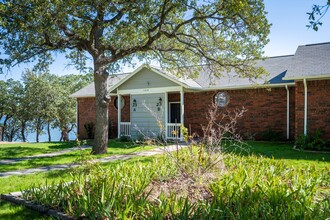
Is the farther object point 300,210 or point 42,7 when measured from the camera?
point 42,7

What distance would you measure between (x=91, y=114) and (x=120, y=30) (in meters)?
12.4

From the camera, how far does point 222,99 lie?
16.4 metres

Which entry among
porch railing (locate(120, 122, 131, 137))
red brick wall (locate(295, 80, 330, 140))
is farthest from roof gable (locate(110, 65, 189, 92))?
red brick wall (locate(295, 80, 330, 140))

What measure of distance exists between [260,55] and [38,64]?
32.2 feet

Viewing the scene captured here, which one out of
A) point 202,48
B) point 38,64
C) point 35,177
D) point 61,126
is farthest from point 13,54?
point 61,126

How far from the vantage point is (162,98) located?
1702 centimetres

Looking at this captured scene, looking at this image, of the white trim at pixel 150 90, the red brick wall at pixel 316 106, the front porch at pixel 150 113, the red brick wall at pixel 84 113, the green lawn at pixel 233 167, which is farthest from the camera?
the red brick wall at pixel 84 113

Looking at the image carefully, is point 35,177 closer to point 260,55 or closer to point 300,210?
point 300,210

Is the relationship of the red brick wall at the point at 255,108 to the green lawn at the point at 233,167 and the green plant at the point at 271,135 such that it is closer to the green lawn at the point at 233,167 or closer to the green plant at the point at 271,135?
the green plant at the point at 271,135

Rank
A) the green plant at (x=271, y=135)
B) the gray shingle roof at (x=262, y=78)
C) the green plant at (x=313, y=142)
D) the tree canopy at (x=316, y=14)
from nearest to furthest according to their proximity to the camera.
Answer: the tree canopy at (x=316, y=14)
the green plant at (x=313, y=142)
the green plant at (x=271, y=135)
the gray shingle roof at (x=262, y=78)

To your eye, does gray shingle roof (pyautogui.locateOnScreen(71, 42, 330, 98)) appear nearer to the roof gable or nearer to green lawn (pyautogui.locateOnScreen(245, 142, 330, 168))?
the roof gable

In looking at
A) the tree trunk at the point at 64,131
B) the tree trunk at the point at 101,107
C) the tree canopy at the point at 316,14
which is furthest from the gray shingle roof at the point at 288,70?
the tree trunk at the point at 64,131

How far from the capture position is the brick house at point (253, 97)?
12.5m

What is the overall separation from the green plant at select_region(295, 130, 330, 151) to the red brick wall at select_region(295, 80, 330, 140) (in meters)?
0.54
